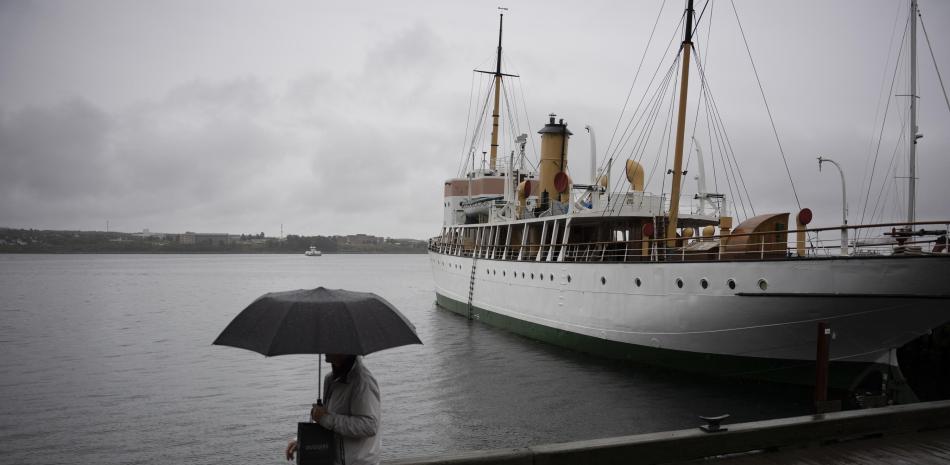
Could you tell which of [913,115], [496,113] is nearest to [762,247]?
[913,115]

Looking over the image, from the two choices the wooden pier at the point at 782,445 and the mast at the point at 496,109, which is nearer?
the wooden pier at the point at 782,445

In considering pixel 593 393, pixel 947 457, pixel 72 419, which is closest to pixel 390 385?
pixel 593 393

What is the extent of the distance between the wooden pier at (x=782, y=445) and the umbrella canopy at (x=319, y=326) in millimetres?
1508

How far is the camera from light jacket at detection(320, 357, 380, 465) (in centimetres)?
463

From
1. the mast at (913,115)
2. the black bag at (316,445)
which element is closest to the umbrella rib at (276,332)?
the black bag at (316,445)

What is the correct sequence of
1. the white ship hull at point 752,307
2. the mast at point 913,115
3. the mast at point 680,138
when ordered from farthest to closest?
the mast at point 913,115, the mast at point 680,138, the white ship hull at point 752,307

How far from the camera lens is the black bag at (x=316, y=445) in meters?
4.78

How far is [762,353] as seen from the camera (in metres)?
15.4

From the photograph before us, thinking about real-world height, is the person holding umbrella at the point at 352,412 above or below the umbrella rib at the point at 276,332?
below

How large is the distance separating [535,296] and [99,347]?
19.8 metres

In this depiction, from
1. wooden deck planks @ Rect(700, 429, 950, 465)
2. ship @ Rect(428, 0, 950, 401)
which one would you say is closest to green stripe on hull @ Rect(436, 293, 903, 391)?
ship @ Rect(428, 0, 950, 401)

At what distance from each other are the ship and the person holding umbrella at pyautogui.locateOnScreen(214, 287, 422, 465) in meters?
9.12

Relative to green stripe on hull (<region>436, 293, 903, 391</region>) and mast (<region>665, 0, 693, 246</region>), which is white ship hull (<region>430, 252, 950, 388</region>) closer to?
green stripe on hull (<region>436, 293, 903, 391</region>)

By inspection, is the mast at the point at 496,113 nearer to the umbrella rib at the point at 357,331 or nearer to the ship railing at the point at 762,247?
the ship railing at the point at 762,247
